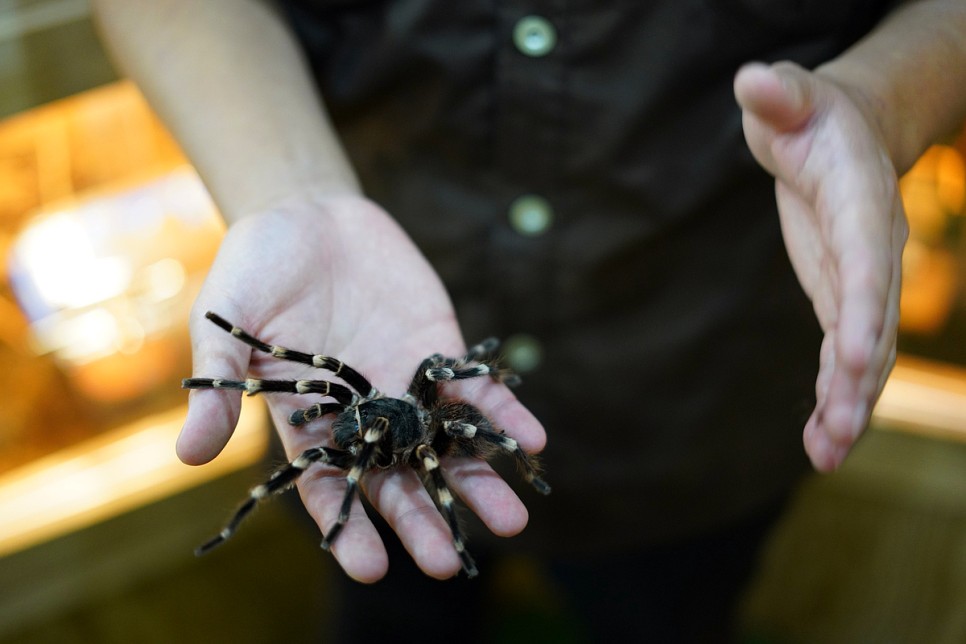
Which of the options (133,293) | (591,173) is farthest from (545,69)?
(133,293)

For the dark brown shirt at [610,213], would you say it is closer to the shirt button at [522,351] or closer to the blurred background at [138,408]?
the shirt button at [522,351]

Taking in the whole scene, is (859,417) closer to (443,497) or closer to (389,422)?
(443,497)

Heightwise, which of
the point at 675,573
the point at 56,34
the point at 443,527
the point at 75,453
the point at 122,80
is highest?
the point at 56,34

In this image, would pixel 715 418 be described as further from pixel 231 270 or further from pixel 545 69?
pixel 231 270

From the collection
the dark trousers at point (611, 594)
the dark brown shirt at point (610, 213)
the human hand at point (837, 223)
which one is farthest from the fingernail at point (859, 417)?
the dark trousers at point (611, 594)

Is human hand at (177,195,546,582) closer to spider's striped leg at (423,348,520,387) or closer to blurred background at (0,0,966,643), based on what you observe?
spider's striped leg at (423,348,520,387)

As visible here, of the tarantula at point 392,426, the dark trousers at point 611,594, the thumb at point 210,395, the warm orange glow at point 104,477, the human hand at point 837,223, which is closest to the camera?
the human hand at point 837,223
